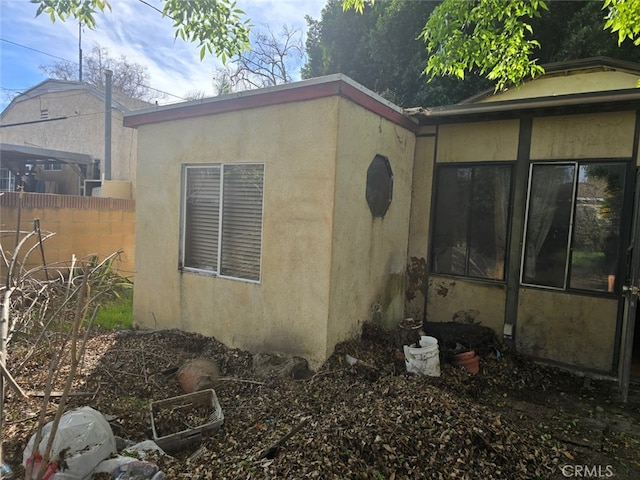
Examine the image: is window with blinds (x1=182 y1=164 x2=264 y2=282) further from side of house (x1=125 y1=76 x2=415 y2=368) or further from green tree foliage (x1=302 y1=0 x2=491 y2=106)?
green tree foliage (x1=302 y1=0 x2=491 y2=106)

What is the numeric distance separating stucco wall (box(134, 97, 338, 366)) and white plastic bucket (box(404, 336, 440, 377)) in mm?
935

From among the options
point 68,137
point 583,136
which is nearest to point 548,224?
point 583,136

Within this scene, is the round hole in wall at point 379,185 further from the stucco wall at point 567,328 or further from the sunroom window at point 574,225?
the stucco wall at point 567,328

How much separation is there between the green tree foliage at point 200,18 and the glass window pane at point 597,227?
450cm

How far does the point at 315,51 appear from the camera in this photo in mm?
13898

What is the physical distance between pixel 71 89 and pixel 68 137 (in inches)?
83.0

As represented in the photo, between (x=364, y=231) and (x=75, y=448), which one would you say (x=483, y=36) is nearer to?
(x=364, y=231)

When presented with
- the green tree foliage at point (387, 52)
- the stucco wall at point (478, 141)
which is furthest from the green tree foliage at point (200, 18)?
the green tree foliage at point (387, 52)

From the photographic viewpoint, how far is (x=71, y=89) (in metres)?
17.4

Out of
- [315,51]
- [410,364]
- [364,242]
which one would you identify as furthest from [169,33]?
[315,51]

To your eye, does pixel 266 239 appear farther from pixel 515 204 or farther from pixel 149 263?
pixel 515 204

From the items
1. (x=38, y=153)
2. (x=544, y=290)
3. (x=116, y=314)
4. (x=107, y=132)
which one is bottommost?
(x=116, y=314)

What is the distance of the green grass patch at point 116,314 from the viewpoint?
6.04 metres

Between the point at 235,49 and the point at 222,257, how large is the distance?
8.60 feet
